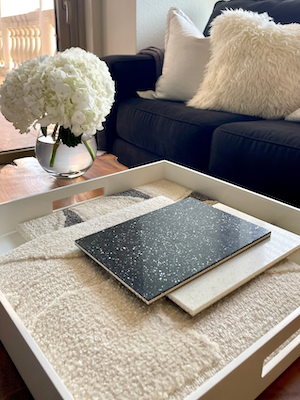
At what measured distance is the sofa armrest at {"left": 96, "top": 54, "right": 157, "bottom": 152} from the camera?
1.96 meters

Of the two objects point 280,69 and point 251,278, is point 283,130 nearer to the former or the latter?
point 280,69

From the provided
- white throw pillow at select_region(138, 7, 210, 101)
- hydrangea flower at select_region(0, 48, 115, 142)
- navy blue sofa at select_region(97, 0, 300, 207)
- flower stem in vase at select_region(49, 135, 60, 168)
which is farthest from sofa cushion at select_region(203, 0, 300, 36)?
flower stem in vase at select_region(49, 135, 60, 168)

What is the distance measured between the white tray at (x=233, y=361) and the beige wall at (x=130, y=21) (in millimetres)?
→ 1825

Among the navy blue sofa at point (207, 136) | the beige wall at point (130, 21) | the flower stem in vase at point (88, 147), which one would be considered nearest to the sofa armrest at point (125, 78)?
the navy blue sofa at point (207, 136)

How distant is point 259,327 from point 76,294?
1.04 ft

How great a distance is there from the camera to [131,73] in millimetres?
2002

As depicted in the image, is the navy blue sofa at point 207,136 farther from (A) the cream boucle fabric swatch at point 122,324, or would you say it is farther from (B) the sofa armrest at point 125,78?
(A) the cream boucle fabric swatch at point 122,324

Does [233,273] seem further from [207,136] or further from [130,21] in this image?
[130,21]

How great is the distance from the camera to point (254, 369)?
1.66 feet

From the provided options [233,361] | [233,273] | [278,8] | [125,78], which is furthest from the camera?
[125,78]

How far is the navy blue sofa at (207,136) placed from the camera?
1220 millimetres

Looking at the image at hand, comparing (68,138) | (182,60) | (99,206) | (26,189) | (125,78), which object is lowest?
(26,189)

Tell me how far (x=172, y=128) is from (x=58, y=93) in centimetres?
74

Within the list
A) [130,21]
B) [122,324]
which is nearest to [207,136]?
[122,324]
